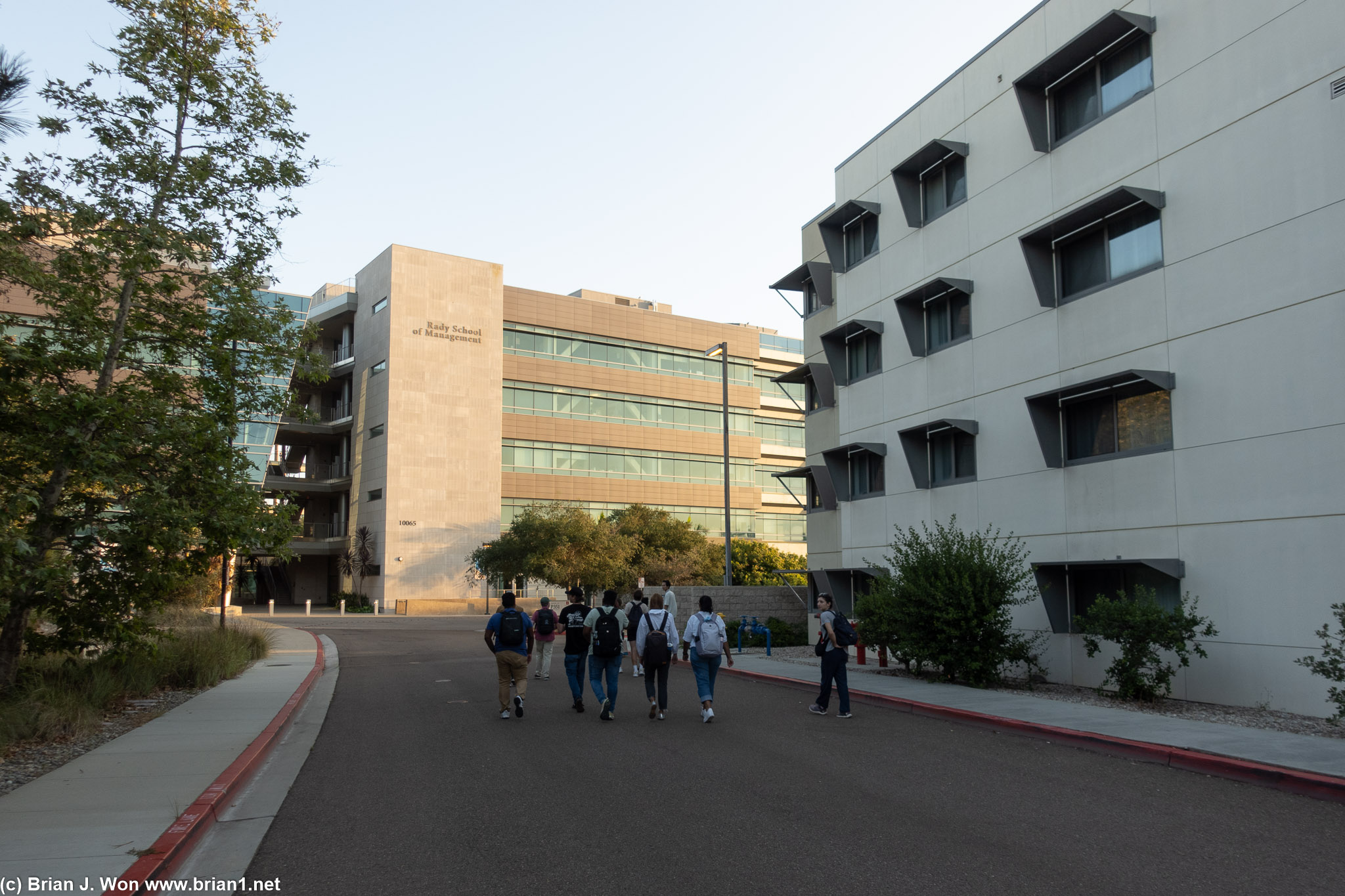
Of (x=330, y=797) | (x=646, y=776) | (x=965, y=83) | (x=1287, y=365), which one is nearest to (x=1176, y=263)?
(x=1287, y=365)

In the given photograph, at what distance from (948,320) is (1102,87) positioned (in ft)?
19.0

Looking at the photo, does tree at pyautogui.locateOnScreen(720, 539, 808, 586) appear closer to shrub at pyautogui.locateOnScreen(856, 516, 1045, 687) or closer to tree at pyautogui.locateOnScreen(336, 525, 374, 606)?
tree at pyautogui.locateOnScreen(336, 525, 374, 606)

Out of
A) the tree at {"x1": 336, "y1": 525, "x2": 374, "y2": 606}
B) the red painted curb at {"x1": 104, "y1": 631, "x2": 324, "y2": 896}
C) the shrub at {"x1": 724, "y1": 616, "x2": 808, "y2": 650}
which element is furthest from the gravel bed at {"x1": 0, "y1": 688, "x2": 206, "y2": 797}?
the tree at {"x1": 336, "y1": 525, "x2": 374, "y2": 606}

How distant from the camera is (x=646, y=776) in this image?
9078mm

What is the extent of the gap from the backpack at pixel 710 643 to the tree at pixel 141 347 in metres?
5.91

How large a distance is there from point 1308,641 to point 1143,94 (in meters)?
9.48

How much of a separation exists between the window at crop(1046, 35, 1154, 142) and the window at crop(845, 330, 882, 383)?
7.30m

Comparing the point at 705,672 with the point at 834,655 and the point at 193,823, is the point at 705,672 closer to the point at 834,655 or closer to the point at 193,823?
the point at 834,655

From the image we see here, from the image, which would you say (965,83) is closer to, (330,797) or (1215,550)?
(1215,550)

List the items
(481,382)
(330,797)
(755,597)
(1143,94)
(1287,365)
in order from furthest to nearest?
(481,382) → (755,597) → (1143,94) → (1287,365) → (330,797)

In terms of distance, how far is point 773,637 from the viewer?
27.5 m

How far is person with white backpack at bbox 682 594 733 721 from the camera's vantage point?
12914 mm

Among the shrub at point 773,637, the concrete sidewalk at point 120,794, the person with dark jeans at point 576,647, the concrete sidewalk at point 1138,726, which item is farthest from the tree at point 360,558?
the person with dark jeans at point 576,647

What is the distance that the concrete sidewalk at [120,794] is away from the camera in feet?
20.3
